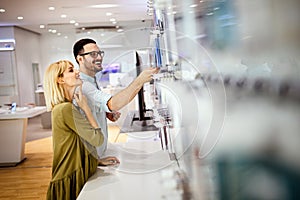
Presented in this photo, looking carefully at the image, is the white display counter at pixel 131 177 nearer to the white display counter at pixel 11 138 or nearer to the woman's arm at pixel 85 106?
the woman's arm at pixel 85 106

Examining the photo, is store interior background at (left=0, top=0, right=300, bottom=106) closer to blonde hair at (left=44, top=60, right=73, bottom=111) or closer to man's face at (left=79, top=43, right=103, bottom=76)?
man's face at (left=79, top=43, right=103, bottom=76)

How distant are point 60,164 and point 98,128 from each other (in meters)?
0.24

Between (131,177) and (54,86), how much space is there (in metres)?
0.57

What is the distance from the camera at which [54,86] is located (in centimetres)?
151

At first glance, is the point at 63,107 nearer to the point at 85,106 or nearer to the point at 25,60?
the point at 85,106

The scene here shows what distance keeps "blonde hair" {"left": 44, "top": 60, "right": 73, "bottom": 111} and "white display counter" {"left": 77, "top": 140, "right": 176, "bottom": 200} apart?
394 mm

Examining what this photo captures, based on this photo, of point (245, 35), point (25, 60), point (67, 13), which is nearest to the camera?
point (245, 35)

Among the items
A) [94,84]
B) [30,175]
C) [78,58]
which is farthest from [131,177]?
[30,175]

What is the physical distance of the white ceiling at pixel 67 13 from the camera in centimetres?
604

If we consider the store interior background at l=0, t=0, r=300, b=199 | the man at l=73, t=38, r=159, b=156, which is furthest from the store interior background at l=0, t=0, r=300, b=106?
A: the man at l=73, t=38, r=159, b=156

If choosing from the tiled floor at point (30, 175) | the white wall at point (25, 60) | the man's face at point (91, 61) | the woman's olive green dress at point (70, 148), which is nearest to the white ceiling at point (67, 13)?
the white wall at point (25, 60)

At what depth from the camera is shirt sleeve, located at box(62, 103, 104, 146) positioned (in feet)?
4.66

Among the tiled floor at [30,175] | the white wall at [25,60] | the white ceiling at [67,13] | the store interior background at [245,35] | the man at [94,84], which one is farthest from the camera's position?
the white wall at [25,60]

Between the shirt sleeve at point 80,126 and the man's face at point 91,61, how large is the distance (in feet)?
0.80
